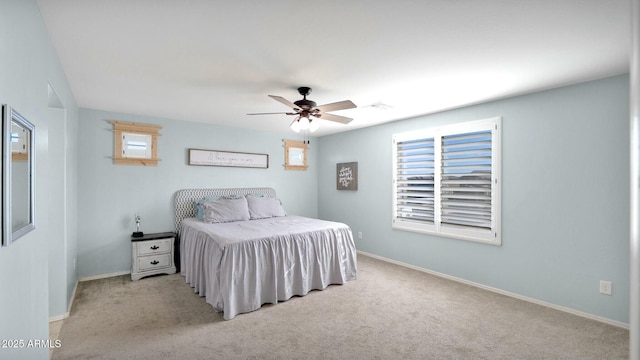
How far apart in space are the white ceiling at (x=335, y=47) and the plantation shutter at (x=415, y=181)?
3.39ft

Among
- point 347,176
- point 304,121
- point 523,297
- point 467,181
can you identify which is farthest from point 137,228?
point 523,297

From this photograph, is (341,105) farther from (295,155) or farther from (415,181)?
(295,155)

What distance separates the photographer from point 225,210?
4594 mm

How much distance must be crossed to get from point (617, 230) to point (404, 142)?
8.70 ft

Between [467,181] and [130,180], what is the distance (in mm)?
4676

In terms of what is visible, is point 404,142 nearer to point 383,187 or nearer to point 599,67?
point 383,187

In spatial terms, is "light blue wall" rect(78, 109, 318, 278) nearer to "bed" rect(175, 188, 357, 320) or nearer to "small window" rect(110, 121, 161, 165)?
"small window" rect(110, 121, 161, 165)

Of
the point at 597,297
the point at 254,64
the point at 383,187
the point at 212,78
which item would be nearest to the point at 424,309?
the point at 597,297

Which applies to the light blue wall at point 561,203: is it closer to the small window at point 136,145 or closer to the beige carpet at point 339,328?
the beige carpet at point 339,328

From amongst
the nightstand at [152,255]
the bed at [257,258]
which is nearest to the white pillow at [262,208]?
the bed at [257,258]

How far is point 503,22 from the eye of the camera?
2037mm

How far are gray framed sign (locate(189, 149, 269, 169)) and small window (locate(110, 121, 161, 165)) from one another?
565mm

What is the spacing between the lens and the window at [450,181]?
3846 mm

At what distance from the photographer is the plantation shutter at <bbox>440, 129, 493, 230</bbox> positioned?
3883mm
